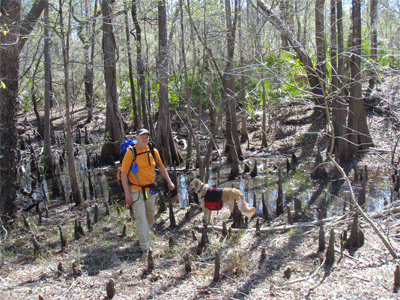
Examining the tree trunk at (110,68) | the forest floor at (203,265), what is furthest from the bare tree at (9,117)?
the tree trunk at (110,68)

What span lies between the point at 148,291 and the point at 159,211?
10.7ft

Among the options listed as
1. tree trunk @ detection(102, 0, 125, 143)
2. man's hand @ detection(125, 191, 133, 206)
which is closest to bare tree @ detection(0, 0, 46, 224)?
tree trunk @ detection(102, 0, 125, 143)

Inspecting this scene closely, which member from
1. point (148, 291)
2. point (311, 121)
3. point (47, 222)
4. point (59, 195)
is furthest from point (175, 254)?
point (311, 121)

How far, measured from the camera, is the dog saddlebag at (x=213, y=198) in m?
6.15

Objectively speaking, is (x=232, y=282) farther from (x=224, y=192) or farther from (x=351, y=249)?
(x=224, y=192)

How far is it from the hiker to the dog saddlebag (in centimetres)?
105

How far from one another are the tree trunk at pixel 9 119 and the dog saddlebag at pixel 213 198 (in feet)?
12.2

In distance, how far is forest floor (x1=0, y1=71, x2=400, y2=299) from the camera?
4.31 m

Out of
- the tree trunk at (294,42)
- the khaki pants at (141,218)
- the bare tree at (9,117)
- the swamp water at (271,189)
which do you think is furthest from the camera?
the swamp water at (271,189)

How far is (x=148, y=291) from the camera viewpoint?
4488 millimetres

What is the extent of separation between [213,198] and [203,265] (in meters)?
1.36

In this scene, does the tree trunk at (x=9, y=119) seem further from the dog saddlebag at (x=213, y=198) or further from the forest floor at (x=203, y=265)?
the dog saddlebag at (x=213, y=198)

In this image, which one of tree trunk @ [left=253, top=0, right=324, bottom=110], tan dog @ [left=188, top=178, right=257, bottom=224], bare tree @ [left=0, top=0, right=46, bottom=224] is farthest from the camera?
bare tree @ [left=0, top=0, right=46, bottom=224]

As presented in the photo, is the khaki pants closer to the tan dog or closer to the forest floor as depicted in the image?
the forest floor
